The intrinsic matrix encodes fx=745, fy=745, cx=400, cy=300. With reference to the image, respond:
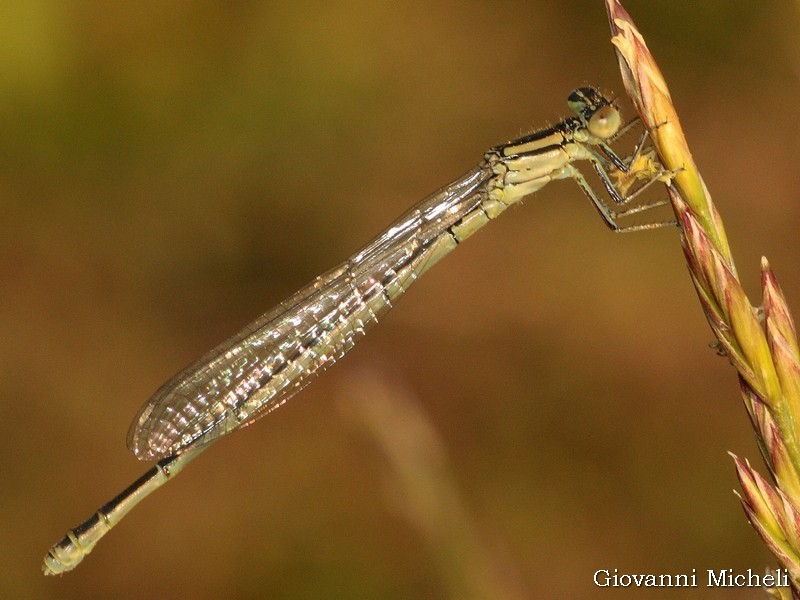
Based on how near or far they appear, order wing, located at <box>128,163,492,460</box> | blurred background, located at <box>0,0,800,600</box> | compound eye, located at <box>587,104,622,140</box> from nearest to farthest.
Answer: compound eye, located at <box>587,104,622,140</box>
wing, located at <box>128,163,492,460</box>
blurred background, located at <box>0,0,800,600</box>

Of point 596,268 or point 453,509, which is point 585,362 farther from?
point 453,509

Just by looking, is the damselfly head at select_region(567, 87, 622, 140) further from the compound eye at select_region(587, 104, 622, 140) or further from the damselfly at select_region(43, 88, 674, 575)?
the damselfly at select_region(43, 88, 674, 575)

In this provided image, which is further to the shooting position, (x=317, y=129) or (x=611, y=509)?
(x=317, y=129)

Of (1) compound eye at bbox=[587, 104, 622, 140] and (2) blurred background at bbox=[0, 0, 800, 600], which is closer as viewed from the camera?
(1) compound eye at bbox=[587, 104, 622, 140]

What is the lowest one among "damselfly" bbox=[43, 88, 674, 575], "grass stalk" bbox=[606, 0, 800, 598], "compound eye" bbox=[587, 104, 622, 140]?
"grass stalk" bbox=[606, 0, 800, 598]

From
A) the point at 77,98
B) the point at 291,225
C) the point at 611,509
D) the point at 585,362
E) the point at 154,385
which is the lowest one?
the point at 611,509

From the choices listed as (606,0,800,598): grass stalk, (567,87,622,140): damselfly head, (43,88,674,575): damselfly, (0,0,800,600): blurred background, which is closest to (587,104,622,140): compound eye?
(567,87,622,140): damselfly head

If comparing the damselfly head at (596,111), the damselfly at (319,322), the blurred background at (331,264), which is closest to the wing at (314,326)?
the damselfly at (319,322)

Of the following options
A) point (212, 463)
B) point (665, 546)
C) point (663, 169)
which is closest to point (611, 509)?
point (665, 546)
